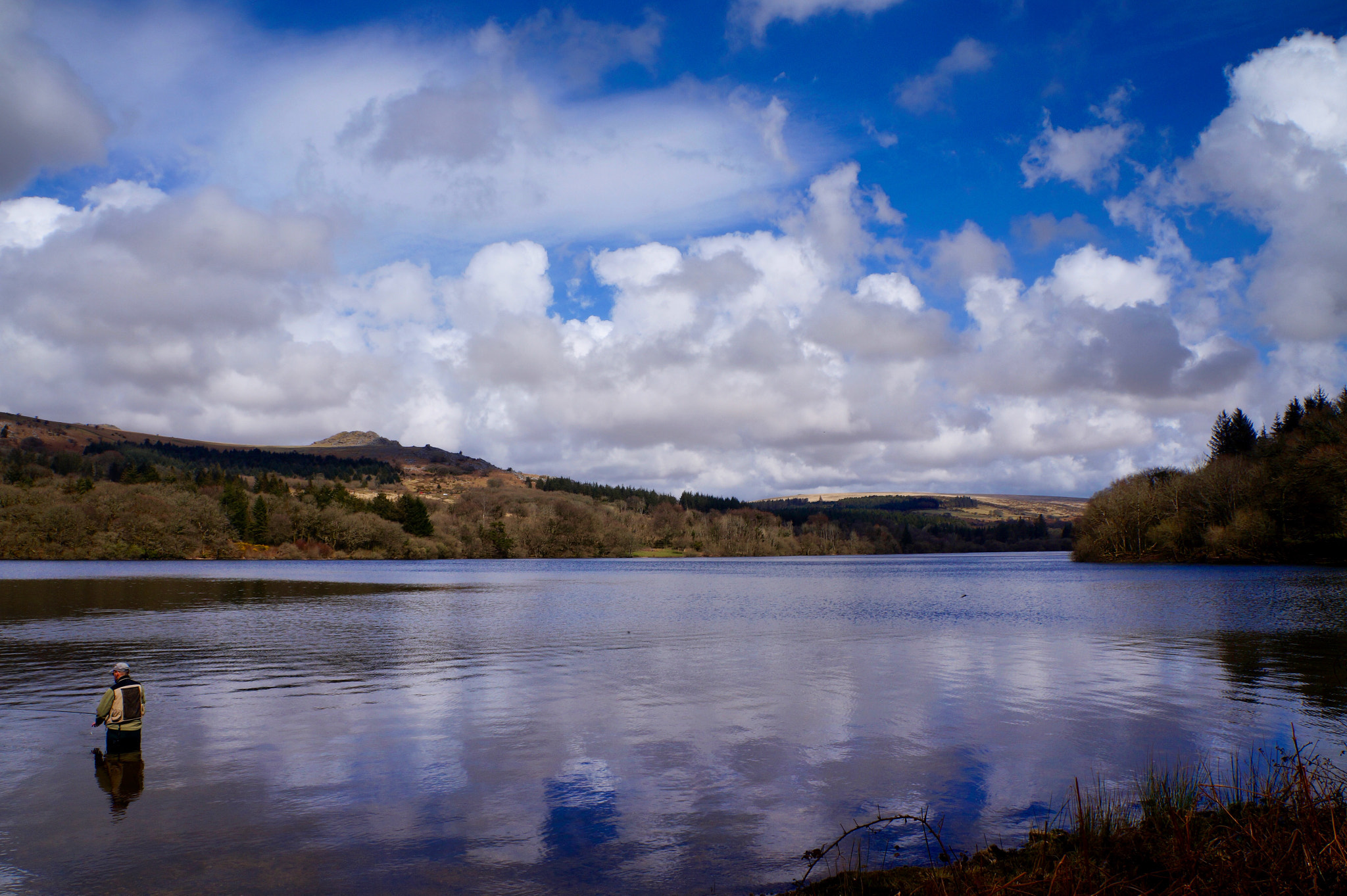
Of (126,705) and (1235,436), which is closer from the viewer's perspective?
(126,705)

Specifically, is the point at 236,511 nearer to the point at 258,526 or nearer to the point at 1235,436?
the point at 258,526

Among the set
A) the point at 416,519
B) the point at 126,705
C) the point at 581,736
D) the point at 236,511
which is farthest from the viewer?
the point at 416,519

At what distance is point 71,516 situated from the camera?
128 metres

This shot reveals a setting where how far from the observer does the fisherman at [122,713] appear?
14719mm

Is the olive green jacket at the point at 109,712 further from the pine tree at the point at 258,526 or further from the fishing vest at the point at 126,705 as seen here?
the pine tree at the point at 258,526

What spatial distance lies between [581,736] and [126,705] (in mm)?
8564

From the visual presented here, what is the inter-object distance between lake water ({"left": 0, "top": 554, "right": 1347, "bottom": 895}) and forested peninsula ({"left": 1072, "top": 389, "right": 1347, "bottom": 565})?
57.4 m

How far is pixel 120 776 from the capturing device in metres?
13.9

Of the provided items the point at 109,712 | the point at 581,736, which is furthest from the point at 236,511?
the point at 581,736

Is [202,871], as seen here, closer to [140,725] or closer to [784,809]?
[140,725]

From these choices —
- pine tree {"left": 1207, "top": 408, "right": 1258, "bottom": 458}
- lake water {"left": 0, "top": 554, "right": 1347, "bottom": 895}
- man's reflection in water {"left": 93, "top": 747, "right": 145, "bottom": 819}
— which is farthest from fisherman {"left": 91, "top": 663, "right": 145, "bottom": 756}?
pine tree {"left": 1207, "top": 408, "right": 1258, "bottom": 458}

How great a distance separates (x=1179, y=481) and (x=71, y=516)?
544 ft

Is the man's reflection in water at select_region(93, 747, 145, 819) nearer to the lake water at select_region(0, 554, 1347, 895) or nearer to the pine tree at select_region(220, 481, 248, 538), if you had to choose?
the lake water at select_region(0, 554, 1347, 895)

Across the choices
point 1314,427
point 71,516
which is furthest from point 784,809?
point 71,516
